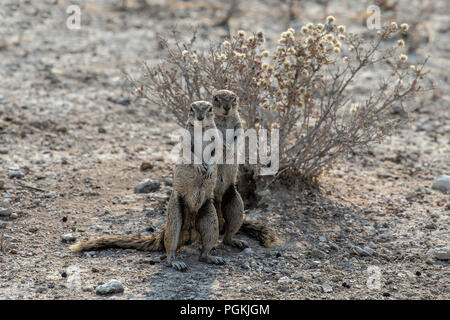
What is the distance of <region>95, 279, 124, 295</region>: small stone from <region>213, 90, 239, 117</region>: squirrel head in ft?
5.67

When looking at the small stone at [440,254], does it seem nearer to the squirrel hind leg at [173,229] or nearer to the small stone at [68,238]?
the squirrel hind leg at [173,229]

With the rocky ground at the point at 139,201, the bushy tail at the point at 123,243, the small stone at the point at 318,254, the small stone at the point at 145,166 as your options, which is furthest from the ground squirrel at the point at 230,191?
the small stone at the point at 145,166

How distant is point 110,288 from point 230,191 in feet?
5.14

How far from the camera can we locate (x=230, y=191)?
6.27 metres

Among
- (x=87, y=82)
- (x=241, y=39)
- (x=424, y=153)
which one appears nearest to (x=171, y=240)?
(x=241, y=39)

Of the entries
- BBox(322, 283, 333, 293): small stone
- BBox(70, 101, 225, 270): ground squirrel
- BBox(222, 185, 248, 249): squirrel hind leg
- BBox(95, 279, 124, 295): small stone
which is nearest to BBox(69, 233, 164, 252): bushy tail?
BBox(70, 101, 225, 270): ground squirrel

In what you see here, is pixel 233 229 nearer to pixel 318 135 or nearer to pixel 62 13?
pixel 318 135

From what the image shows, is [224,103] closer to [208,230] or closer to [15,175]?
[208,230]

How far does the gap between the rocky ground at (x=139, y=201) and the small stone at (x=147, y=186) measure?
1.4 inches

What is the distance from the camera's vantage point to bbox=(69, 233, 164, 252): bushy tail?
19.8 ft

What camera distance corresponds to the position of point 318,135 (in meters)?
7.46

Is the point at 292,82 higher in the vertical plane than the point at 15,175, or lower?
higher

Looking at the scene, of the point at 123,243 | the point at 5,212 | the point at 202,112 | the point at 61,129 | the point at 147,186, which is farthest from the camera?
the point at 61,129

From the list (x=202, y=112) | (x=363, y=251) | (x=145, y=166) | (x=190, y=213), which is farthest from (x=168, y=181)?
(x=363, y=251)
